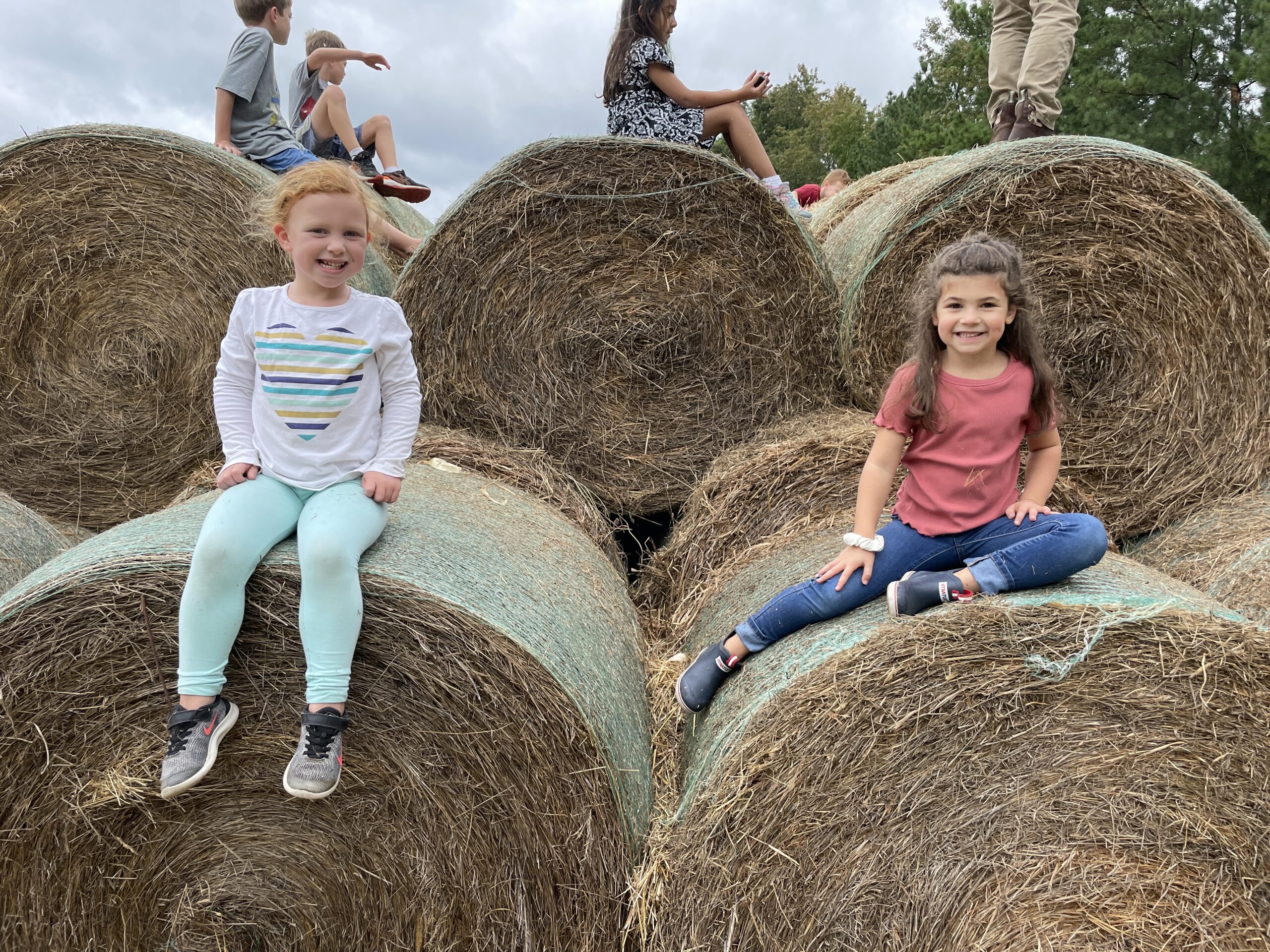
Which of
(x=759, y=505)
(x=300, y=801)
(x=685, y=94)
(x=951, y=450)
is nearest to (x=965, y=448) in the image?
(x=951, y=450)

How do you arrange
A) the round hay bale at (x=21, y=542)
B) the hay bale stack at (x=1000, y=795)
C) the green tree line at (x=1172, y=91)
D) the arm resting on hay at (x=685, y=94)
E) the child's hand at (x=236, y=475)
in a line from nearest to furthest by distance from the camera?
the hay bale stack at (x=1000, y=795) → the child's hand at (x=236, y=475) → the round hay bale at (x=21, y=542) → the arm resting on hay at (x=685, y=94) → the green tree line at (x=1172, y=91)

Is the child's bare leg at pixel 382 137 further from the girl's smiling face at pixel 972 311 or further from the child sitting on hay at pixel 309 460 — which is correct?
the girl's smiling face at pixel 972 311

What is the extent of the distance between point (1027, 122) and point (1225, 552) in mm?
2237

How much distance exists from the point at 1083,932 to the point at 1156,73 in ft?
61.4

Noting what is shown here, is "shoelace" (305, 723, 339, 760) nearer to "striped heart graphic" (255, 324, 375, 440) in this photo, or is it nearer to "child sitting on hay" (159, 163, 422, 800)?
"child sitting on hay" (159, 163, 422, 800)

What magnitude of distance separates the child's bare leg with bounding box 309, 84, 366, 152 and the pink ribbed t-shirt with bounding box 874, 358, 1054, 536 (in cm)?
371

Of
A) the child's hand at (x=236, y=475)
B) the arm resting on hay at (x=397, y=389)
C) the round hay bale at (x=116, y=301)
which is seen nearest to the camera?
the child's hand at (x=236, y=475)

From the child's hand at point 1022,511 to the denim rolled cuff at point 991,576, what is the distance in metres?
0.20

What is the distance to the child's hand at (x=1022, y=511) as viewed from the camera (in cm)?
211

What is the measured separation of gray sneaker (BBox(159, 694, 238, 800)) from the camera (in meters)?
1.86

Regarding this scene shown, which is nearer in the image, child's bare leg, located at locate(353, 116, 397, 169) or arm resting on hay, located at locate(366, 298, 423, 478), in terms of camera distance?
arm resting on hay, located at locate(366, 298, 423, 478)

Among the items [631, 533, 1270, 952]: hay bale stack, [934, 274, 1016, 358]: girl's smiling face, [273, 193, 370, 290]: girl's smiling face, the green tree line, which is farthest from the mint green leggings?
the green tree line

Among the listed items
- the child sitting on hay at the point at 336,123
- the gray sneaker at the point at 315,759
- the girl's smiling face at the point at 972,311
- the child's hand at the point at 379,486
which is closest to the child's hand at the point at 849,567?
the girl's smiling face at the point at 972,311

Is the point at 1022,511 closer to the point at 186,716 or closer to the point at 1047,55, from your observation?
the point at 186,716
